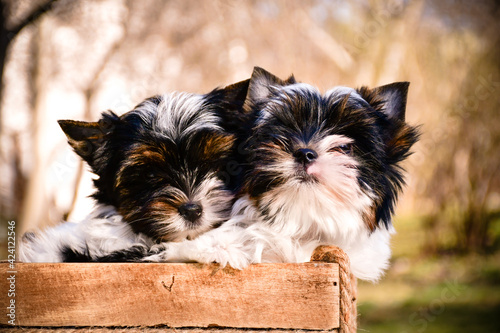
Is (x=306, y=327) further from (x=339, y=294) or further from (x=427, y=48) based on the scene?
(x=427, y=48)

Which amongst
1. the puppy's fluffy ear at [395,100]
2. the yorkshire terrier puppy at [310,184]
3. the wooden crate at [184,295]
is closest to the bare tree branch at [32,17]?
the wooden crate at [184,295]

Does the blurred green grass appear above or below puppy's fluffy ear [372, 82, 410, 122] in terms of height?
below

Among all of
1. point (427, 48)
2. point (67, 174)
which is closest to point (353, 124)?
point (67, 174)

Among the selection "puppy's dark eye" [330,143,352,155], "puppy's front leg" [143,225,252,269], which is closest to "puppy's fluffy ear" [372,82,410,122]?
"puppy's dark eye" [330,143,352,155]

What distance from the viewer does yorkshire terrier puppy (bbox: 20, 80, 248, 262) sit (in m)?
1.55

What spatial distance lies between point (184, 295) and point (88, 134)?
73 cm

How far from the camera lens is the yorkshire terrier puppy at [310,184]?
1469 millimetres

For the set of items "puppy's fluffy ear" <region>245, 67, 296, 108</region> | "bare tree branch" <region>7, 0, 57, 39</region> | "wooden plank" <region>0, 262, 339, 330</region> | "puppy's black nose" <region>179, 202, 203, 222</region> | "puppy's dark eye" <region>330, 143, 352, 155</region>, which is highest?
"bare tree branch" <region>7, 0, 57, 39</region>

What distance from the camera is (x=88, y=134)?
175cm

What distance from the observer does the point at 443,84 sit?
215 inches

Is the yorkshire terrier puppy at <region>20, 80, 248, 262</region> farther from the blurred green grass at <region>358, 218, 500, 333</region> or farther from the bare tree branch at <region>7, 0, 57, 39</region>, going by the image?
the blurred green grass at <region>358, 218, 500, 333</region>

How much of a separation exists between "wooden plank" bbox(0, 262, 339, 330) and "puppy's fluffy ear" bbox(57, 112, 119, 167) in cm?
45

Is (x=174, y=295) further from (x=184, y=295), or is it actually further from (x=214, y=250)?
(x=214, y=250)

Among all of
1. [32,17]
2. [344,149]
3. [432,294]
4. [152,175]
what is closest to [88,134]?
[152,175]
